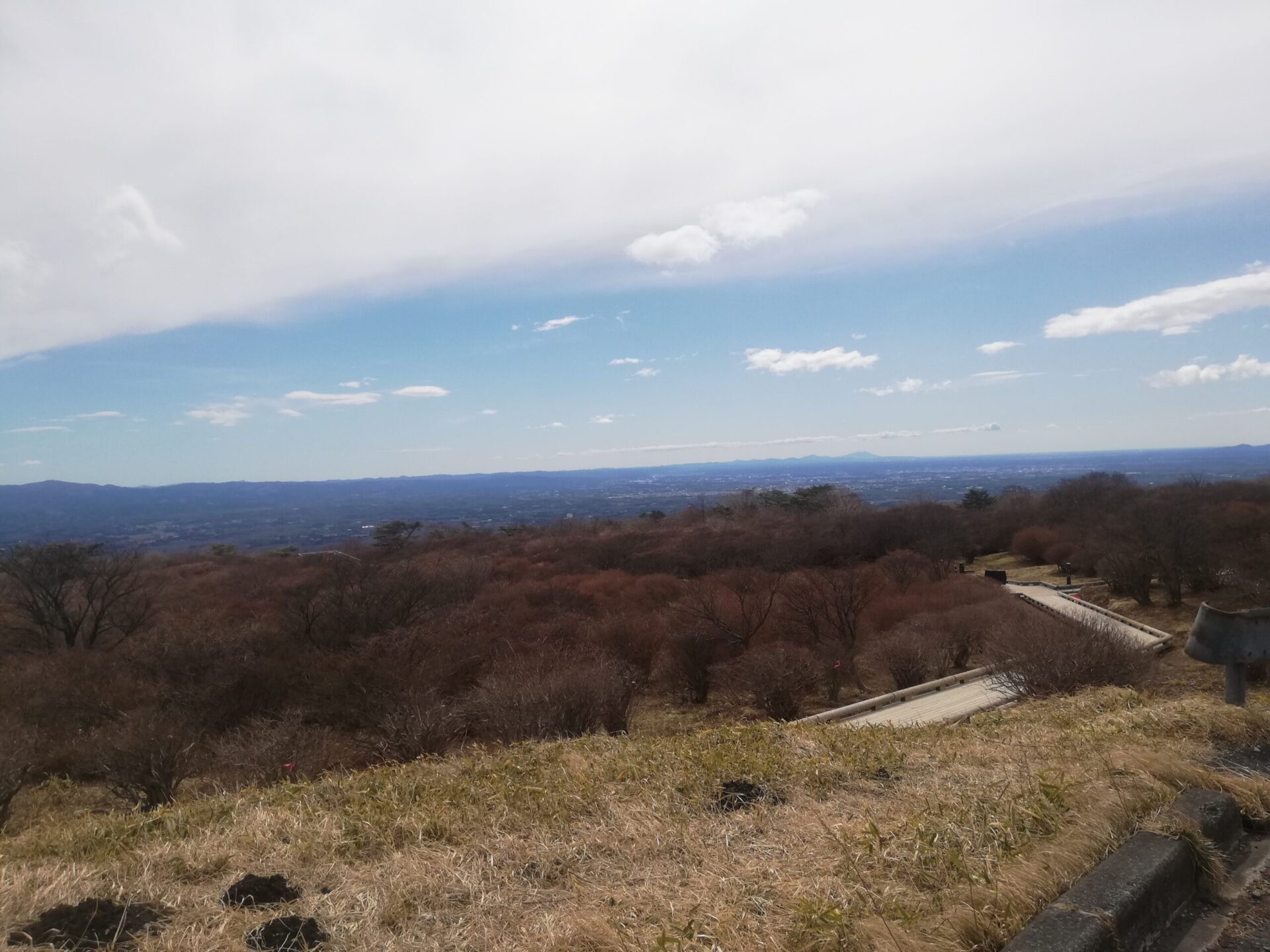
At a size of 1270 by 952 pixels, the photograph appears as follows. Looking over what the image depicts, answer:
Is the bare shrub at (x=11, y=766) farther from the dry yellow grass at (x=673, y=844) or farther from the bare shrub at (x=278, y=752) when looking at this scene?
the dry yellow grass at (x=673, y=844)

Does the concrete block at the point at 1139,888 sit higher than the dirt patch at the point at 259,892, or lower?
higher

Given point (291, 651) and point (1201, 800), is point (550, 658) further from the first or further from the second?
point (1201, 800)

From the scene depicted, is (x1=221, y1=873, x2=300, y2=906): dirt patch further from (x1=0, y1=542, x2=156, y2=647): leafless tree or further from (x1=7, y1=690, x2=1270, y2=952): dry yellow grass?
Result: (x1=0, y1=542, x2=156, y2=647): leafless tree

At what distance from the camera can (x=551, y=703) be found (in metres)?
14.5

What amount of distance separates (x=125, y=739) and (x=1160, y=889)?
15.8 m

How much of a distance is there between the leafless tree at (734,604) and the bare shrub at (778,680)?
556cm

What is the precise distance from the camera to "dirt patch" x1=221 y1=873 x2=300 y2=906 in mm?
3471

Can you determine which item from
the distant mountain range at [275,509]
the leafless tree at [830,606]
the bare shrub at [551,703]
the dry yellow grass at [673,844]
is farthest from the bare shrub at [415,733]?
the distant mountain range at [275,509]

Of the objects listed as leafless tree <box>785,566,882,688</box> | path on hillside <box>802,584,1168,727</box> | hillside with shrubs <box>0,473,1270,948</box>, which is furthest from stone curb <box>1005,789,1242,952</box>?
leafless tree <box>785,566,882,688</box>

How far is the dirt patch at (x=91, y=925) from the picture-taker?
10.1 feet

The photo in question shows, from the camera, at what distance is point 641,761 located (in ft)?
17.9

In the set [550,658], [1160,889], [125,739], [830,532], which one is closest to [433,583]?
[550,658]

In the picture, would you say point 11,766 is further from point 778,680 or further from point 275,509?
point 275,509

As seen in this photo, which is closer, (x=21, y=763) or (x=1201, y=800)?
(x=1201, y=800)
